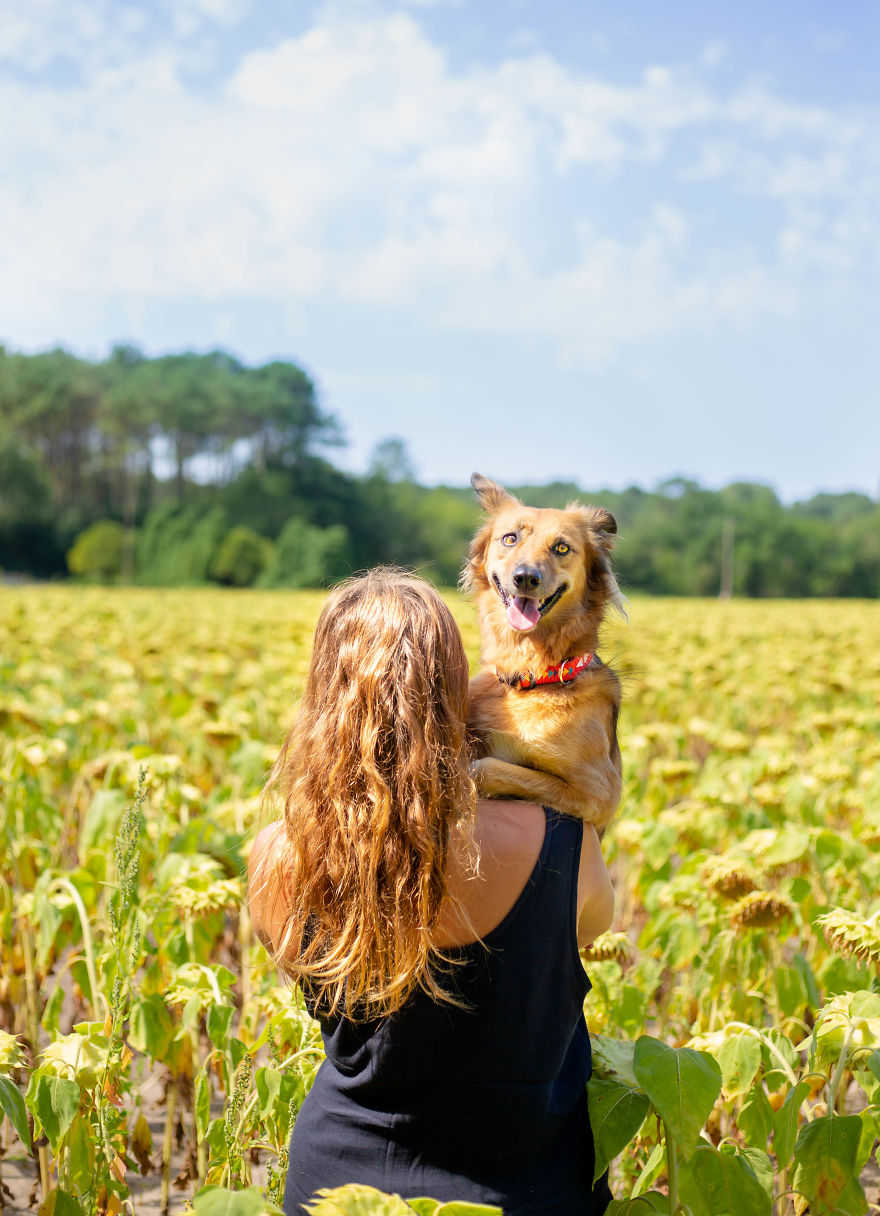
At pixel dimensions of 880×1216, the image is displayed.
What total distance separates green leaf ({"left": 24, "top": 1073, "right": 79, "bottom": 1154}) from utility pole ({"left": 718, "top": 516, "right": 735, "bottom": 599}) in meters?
59.0

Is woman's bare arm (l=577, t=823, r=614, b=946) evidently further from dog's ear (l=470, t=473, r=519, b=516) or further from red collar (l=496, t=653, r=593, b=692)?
dog's ear (l=470, t=473, r=519, b=516)

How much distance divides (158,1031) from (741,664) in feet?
25.3

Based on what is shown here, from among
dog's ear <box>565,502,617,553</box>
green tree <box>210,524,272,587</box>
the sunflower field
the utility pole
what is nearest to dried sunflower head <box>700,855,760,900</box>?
the sunflower field

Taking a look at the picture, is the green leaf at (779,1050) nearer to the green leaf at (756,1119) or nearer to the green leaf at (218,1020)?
the green leaf at (756,1119)

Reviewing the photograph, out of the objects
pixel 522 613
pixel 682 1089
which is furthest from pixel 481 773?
pixel 682 1089

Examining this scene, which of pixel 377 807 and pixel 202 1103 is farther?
pixel 202 1103

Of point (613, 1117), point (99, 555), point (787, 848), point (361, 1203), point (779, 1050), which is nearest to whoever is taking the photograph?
point (361, 1203)

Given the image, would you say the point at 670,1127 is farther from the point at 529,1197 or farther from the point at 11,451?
the point at 11,451

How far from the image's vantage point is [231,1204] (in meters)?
1.10

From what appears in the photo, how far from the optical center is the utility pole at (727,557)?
2329 inches

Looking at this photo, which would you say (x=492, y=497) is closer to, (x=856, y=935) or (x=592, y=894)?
(x=592, y=894)

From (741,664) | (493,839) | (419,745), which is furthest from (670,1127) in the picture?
(741,664)

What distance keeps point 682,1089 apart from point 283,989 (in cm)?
106

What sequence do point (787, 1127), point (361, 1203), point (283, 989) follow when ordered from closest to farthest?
point (361, 1203)
point (787, 1127)
point (283, 989)
